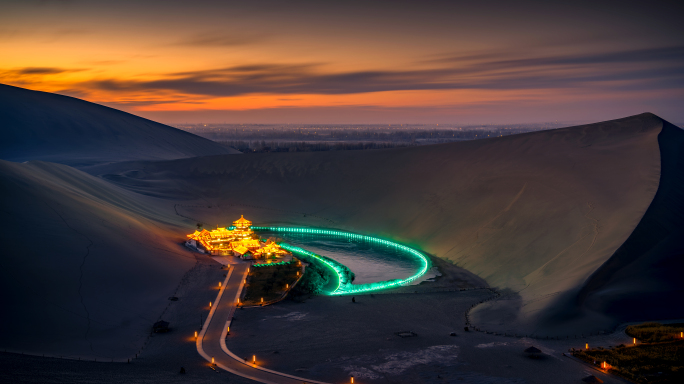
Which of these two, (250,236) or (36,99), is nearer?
(250,236)

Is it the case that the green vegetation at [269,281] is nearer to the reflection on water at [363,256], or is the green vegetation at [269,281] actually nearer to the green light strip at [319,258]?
the green light strip at [319,258]

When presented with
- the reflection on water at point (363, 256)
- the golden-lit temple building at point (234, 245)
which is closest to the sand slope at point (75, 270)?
the golden-lit temple building at point (234, 245)

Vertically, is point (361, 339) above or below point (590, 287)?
below

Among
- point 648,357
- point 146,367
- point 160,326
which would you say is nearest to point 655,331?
point 648,357

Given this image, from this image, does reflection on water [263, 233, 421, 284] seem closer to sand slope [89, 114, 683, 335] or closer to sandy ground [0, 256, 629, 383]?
sand slope [89, 114, 683, 335]

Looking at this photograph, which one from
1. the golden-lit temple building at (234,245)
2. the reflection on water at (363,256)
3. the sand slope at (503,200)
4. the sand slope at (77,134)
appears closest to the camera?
the sand slope at (503,200)

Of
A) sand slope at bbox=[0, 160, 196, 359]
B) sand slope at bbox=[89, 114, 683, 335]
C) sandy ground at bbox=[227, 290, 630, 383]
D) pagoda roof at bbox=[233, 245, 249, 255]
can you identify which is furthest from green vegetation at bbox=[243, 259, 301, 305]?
sand slope at bbox=[89, 114, 683, 335]

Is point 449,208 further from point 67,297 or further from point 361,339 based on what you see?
point 67,297

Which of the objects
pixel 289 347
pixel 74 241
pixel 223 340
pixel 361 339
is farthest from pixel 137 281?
pixel 361 339
